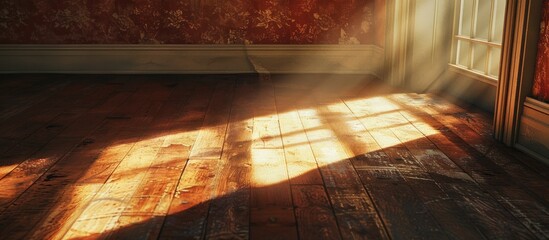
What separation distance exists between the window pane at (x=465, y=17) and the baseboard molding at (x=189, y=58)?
118 cm

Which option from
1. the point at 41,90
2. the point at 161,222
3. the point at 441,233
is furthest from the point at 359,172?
the point at 41,90

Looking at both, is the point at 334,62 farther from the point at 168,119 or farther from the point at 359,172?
the point at 359,172

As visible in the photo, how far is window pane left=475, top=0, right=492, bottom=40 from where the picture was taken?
149 inches

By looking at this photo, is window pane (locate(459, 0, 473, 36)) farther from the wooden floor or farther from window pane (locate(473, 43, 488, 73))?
the wooden floor

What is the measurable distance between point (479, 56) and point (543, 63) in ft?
4.28

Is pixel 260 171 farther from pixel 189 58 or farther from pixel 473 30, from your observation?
pixel 189 58

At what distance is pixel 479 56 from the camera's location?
12.9 feet

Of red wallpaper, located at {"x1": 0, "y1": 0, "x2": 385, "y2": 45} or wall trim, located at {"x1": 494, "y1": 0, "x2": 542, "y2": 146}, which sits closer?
wall trim, located at {"x1": 494, "y1": 0, "x2": 542, "y2": 146}

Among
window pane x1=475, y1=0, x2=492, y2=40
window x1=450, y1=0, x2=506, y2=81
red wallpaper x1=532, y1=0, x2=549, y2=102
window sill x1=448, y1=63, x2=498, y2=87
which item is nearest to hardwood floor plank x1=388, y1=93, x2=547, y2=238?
red wallpaper x1=532, y1=0, x2=549, y2=102

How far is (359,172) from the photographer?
95.7 inches

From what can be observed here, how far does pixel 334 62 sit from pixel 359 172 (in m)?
3.27

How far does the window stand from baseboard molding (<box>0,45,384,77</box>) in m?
1.15

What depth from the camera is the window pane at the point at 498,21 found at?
11.8 ft

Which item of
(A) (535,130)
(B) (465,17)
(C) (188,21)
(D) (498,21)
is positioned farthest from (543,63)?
(C) (188,21)
